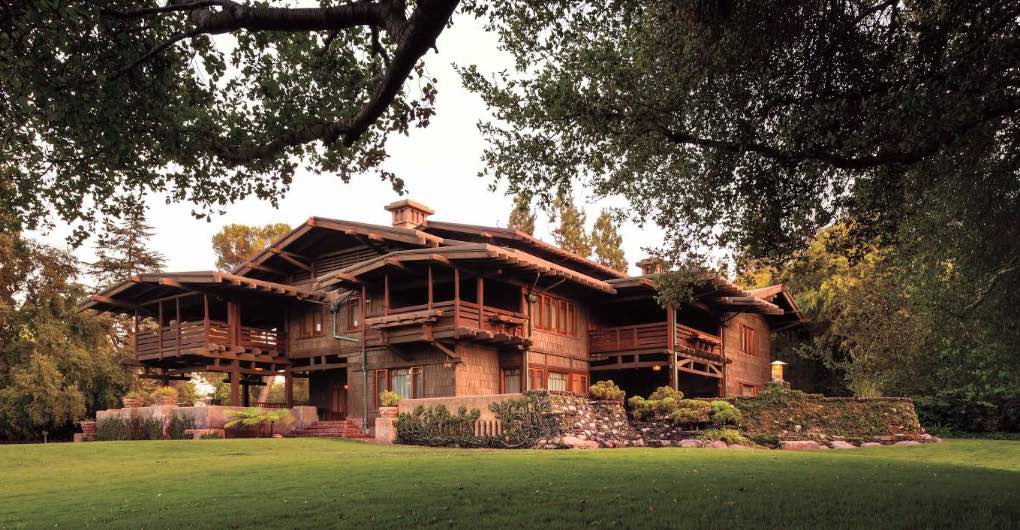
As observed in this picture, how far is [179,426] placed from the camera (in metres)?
27.6

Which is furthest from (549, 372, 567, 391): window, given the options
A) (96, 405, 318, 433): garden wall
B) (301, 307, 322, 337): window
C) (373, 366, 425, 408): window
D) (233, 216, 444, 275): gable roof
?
(301, 307, 322, 337): window

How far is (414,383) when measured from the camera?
28062 millimetres

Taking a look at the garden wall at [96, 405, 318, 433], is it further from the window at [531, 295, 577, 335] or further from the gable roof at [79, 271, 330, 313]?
the window at [531, 295, 577, 335]

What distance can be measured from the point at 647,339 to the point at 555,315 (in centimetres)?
354

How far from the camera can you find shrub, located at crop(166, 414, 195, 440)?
1079 inches

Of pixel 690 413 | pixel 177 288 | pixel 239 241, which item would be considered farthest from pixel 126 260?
pixel 690 413

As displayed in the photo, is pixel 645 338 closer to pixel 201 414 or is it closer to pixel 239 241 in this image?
pixel 201 414

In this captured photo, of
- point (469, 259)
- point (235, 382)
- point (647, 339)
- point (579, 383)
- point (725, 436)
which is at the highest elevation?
point (469, 259)

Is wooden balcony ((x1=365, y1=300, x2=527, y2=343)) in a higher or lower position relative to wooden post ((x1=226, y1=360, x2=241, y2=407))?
higher

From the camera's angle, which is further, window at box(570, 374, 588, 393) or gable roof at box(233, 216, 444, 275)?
window at box(570, 374, 588, 393)

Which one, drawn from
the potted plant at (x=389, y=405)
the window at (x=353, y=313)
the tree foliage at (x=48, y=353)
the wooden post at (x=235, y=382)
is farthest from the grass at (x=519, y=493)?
the tree foliage at (x=48, y=353)

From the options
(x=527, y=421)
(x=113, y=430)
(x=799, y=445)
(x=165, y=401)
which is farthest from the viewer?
(x=113, y=430)

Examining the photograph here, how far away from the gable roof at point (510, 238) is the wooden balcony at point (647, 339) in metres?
2.55

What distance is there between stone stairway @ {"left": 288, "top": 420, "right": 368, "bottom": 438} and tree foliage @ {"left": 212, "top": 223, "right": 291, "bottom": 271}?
2713 cm
